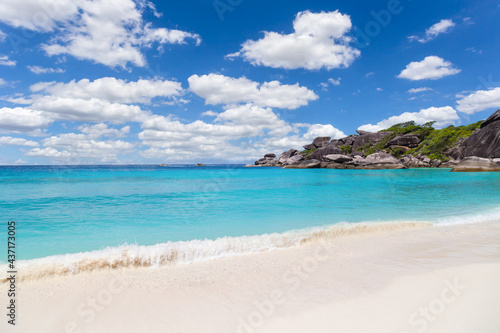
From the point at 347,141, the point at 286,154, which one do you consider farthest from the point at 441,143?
the point at 286,154

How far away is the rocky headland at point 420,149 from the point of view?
46.2 m

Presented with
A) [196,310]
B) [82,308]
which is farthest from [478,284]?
[82,308]

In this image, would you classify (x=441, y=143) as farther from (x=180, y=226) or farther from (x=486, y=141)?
(x=180, y=226)

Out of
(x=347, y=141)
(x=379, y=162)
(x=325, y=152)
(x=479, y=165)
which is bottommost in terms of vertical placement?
(x=479, y=165)

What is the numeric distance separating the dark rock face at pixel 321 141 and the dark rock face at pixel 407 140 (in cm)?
2627

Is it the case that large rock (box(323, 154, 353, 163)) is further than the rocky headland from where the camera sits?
Yes

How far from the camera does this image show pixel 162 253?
615 cm

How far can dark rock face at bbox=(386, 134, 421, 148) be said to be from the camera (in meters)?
71.0

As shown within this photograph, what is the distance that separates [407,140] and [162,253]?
82148 millimetres

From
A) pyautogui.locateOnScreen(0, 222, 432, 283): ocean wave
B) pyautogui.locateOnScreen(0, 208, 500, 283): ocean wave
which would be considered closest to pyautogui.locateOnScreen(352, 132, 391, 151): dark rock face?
pyautogui.locateOnScreen(0, 208, 500, 283): ocean wave

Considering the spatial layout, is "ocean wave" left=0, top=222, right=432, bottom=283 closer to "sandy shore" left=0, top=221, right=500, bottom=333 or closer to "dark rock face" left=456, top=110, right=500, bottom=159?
"sandy shore" left=0, top=221, right=500, bottom=333

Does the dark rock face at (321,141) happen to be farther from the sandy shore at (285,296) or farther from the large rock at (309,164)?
the sandy shore at (285,296)

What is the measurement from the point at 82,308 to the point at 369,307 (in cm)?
447

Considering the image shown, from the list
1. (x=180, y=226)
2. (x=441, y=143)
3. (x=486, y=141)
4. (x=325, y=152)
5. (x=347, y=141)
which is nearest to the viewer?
(x=180, y=226)
